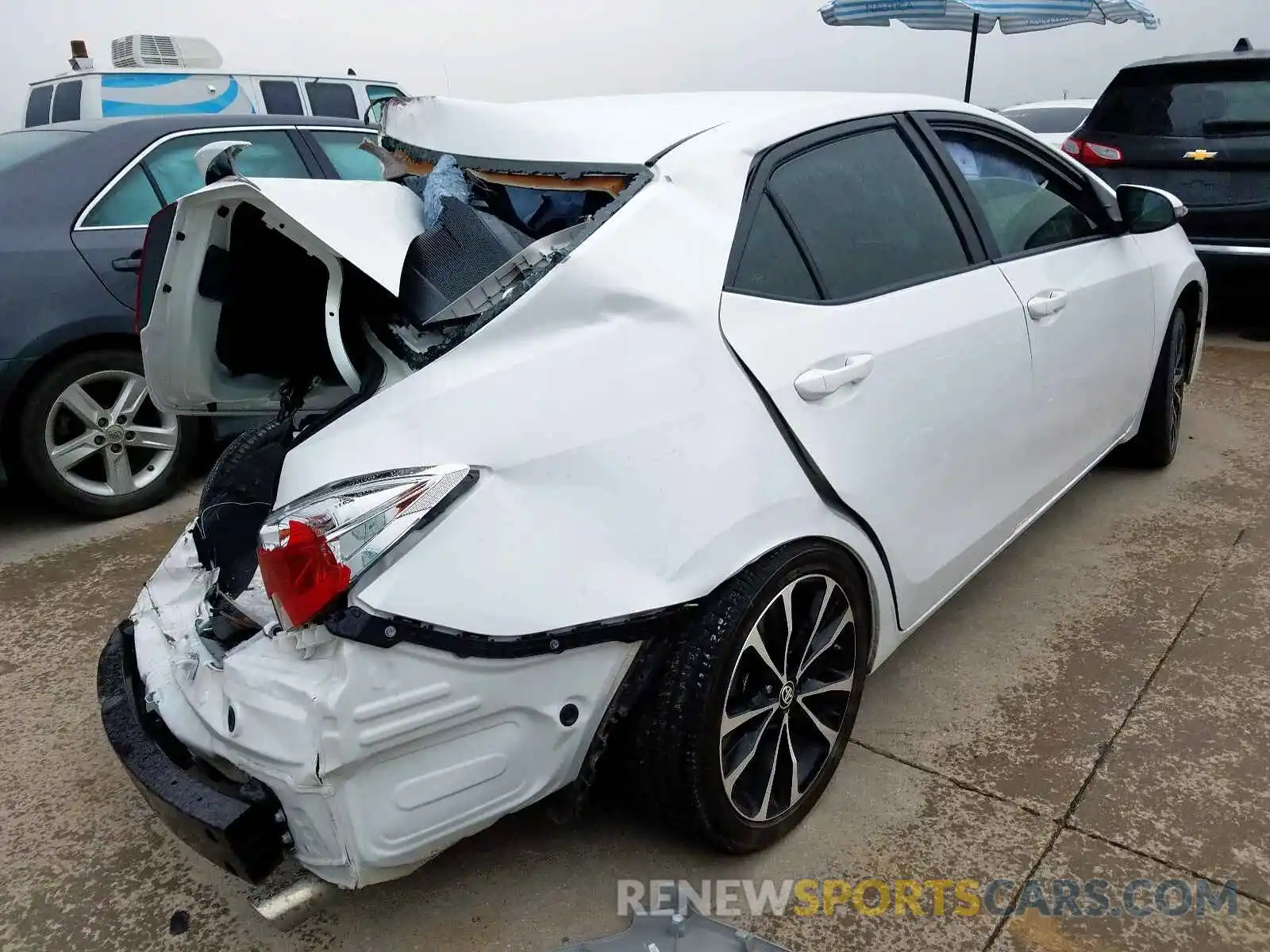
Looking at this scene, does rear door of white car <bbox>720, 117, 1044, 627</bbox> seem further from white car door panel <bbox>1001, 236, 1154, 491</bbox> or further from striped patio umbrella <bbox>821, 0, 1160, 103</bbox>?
striped patio umbrella <bbox>821, 0, 1160, 103</bbox>

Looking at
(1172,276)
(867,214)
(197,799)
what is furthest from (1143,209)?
(197,799)

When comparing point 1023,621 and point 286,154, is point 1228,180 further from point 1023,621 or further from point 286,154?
point 286,154

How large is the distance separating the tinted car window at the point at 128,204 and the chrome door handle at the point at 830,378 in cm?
322

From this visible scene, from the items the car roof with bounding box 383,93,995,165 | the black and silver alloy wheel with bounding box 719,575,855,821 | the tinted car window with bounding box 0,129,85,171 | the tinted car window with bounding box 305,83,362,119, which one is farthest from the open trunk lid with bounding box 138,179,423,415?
the tinted car window with bounding box 305,83,362,119

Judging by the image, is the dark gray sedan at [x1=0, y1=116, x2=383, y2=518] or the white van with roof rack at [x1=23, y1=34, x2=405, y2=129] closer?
the dark gray sedan at [x1=0, y1=116, x2=383, y2=518]

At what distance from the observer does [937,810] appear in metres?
2.19

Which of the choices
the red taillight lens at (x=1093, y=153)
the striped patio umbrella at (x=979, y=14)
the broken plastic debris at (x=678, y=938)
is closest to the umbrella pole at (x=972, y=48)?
the striped patio umbrella at (x=979, y=14)

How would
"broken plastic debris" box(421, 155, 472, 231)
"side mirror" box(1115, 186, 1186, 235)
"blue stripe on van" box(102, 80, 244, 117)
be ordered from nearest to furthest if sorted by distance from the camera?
"broken plastic debris" box(421, 155, 472, 231) < "side mirror" box(1115, 186, 1186, 235) < "blue stripe on van" box(102, 80, 244, 117)

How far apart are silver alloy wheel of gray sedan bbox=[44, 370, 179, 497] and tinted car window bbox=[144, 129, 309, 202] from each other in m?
0.83

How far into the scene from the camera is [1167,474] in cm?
408

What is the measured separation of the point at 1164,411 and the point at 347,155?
405cm

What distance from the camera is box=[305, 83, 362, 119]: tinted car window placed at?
317 inches

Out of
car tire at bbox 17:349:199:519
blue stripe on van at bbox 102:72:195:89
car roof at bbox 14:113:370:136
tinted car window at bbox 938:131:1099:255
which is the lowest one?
car tire at bbox 17:349:199:519

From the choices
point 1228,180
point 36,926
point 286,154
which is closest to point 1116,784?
point 36,926
